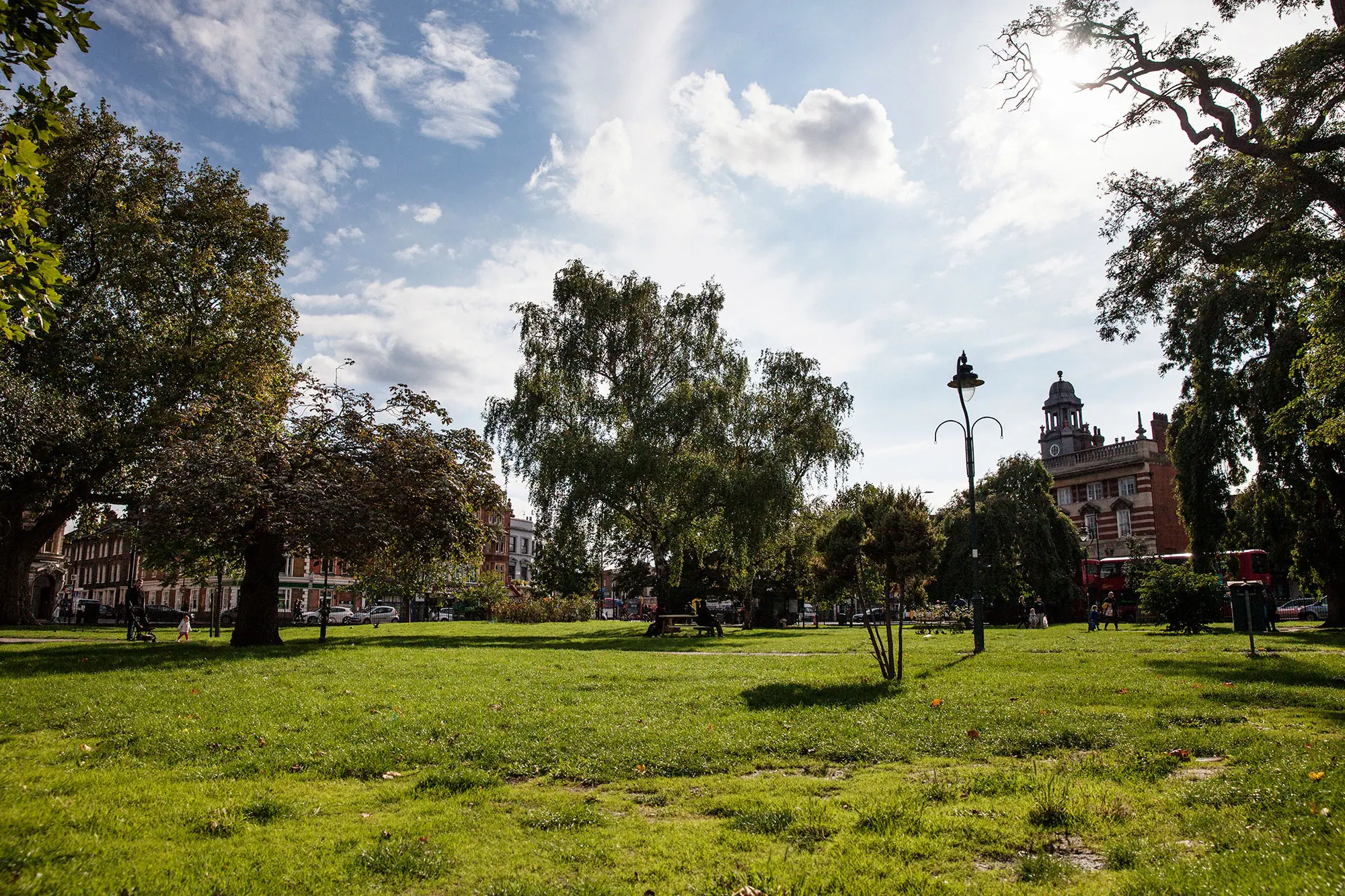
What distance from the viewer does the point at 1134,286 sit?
1778cm

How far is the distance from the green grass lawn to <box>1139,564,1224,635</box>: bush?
51.7 ft

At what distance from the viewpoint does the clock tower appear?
9725 cm

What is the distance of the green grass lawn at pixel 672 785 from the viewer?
4109 mm

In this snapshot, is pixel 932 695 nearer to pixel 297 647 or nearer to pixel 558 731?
pixel 558 731

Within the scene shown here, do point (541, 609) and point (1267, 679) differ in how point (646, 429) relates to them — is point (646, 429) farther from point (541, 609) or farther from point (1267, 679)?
point (541, 609)

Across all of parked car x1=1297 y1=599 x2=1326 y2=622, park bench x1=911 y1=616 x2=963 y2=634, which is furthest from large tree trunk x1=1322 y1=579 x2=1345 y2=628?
parked car x1=1297 y1=599 x2=1326 y2=622

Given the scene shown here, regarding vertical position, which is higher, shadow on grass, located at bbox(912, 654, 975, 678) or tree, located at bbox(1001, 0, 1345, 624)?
tree, located at bbox(1001, 0, 1345, 624)

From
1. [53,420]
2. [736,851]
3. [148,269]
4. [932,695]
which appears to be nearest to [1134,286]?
[932,695]

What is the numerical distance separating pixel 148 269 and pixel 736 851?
29.7 meters

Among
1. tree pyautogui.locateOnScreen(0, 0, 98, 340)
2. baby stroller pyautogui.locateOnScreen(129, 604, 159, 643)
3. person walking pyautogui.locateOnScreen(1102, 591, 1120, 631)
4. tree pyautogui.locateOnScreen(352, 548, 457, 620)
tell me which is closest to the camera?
tree pyautogui.locateOnScreen(0, 0, 98, 340)

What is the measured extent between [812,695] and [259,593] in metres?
17.1

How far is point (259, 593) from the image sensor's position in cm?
2184

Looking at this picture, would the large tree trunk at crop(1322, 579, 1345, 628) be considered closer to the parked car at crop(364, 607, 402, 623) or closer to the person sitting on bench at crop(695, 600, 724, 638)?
the person sitting on bench at crop(695, 600, 724, 638)

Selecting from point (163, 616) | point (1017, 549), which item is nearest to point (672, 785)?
point (1017, 549)
